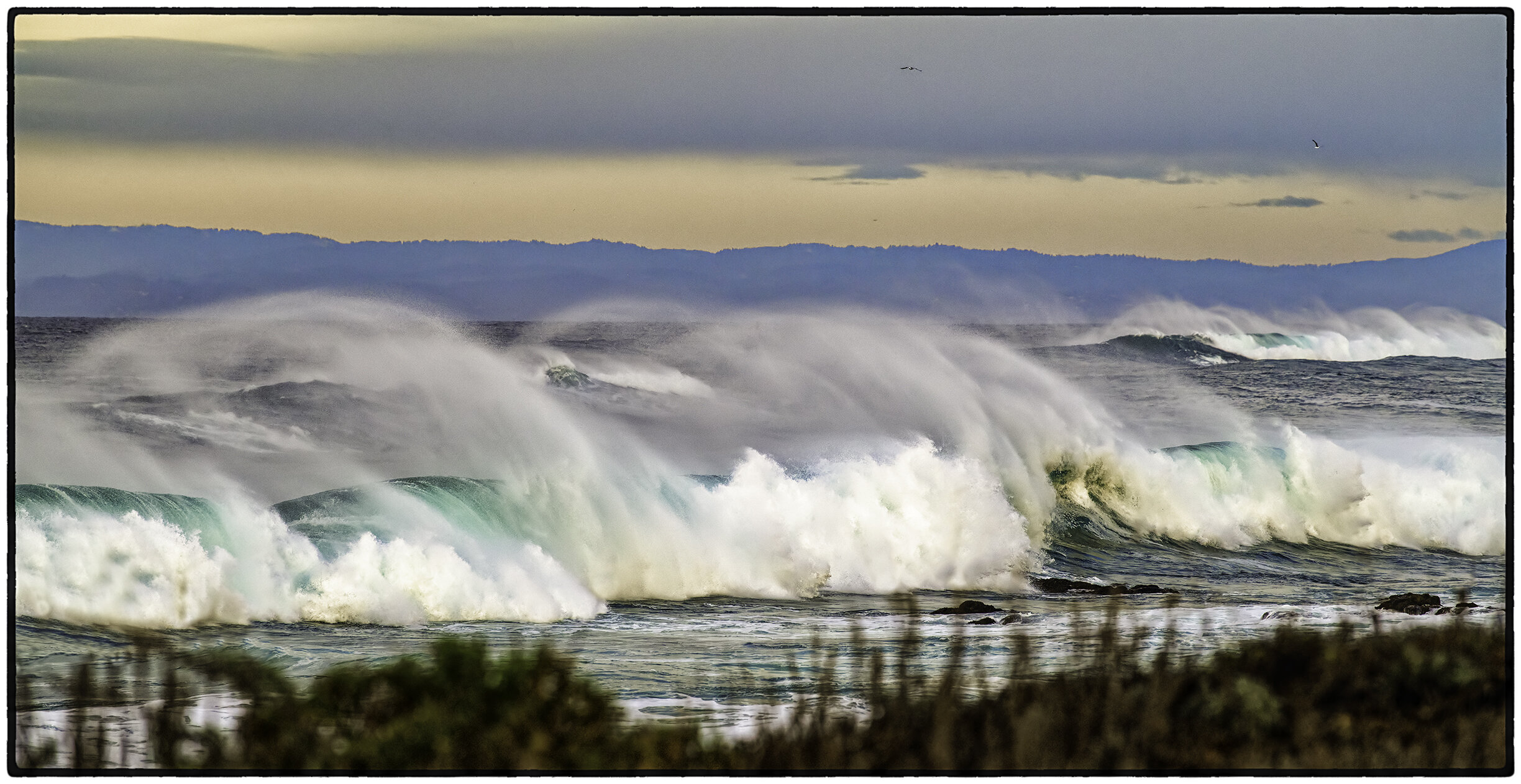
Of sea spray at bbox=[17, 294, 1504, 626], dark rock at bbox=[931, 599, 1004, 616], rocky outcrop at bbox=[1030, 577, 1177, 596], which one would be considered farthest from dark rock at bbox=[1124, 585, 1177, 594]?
dark rock at bbox=[931, 599, 1004, 616]

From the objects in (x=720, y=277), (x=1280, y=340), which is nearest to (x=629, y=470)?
(x=720, y=277)

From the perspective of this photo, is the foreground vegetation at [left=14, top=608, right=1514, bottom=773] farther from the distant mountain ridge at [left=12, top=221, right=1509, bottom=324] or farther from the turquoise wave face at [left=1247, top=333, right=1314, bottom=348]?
the turquoise wave face at [left=1247, top=333, right=1314, bottom=348]

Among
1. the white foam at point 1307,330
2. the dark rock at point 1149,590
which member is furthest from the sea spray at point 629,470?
the dark rock at point 1149,590

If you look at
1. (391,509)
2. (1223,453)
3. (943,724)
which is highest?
(1223,453)

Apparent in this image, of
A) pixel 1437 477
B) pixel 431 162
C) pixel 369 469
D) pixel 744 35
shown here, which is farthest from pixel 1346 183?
pixel 369 469

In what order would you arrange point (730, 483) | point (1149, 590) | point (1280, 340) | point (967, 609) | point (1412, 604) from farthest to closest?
point (1280, 340) < point (730, 483) < point (1149, 590) < point (967, 609) < point (1412, 604)

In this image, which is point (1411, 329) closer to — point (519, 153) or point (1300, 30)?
point (1300, 30)

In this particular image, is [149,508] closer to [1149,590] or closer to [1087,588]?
[1087,588]
